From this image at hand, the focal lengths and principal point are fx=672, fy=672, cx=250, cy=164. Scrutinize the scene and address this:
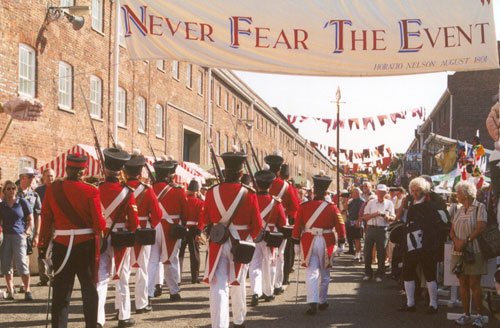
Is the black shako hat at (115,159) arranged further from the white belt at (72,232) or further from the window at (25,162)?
the window at (25,162)

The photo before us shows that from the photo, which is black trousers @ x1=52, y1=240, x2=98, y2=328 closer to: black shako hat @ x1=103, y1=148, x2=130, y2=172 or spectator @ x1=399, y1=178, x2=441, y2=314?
black shako hat @ x1=103, y1=148, x2=130, y2=172

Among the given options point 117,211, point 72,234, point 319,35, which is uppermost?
point 319,35

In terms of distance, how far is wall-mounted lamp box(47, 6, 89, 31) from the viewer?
17930 mm

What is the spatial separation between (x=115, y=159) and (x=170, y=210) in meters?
2.67

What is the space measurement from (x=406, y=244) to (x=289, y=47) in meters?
3.96

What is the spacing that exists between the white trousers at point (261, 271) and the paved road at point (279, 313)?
253 millimetres

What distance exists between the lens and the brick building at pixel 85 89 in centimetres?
1734

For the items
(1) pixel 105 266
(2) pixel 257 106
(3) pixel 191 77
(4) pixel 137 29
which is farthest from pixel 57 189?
(2) pixel 257 106

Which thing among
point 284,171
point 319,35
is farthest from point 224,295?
point 284,171

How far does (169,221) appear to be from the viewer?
10289 millimetres

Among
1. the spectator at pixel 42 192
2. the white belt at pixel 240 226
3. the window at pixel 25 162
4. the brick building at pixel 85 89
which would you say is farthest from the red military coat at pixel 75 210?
the window at pixel 25 162

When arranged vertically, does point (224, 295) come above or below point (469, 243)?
below

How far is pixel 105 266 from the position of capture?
25.7ft

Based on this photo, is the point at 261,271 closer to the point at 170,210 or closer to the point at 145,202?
the point at 170,210
